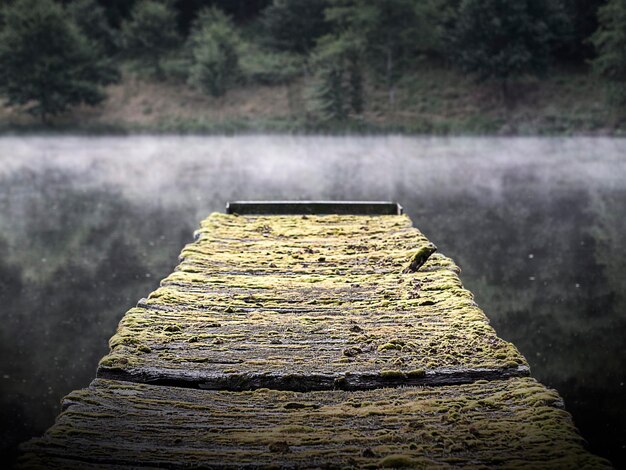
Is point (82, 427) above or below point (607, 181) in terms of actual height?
above

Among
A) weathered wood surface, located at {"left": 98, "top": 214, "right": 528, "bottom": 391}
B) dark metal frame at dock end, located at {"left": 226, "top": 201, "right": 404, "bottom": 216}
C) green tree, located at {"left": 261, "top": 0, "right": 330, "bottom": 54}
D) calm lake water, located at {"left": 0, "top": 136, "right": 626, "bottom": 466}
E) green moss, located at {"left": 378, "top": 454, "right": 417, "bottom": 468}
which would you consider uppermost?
green tree, located at {"left": 261, "top": 0, "right": 330, "bottom": 54}

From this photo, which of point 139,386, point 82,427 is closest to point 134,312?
point 139,386

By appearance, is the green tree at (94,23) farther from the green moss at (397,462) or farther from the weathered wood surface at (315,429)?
the green moss at (397,462)

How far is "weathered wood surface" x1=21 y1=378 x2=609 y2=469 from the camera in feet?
10.8

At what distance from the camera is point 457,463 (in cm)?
328

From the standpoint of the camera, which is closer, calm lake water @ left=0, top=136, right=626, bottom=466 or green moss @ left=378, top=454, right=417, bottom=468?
green moss @ left=378, top=454, right=417, bottom=468

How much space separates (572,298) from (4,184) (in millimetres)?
17030

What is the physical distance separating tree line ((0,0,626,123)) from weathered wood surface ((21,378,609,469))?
33.2 m

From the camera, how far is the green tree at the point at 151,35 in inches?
1634

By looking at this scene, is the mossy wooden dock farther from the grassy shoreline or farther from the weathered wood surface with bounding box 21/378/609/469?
the grassy shoreline

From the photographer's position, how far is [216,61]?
3938 cm

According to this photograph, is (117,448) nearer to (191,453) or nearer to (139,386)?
(191,453)

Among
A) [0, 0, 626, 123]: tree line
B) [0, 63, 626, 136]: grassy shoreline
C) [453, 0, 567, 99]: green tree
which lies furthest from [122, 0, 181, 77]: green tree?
[453, 0, 567, 99]: green tree

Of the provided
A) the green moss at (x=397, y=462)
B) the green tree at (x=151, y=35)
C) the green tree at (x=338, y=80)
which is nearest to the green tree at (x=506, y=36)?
the green tree at (x=338, y=80)
